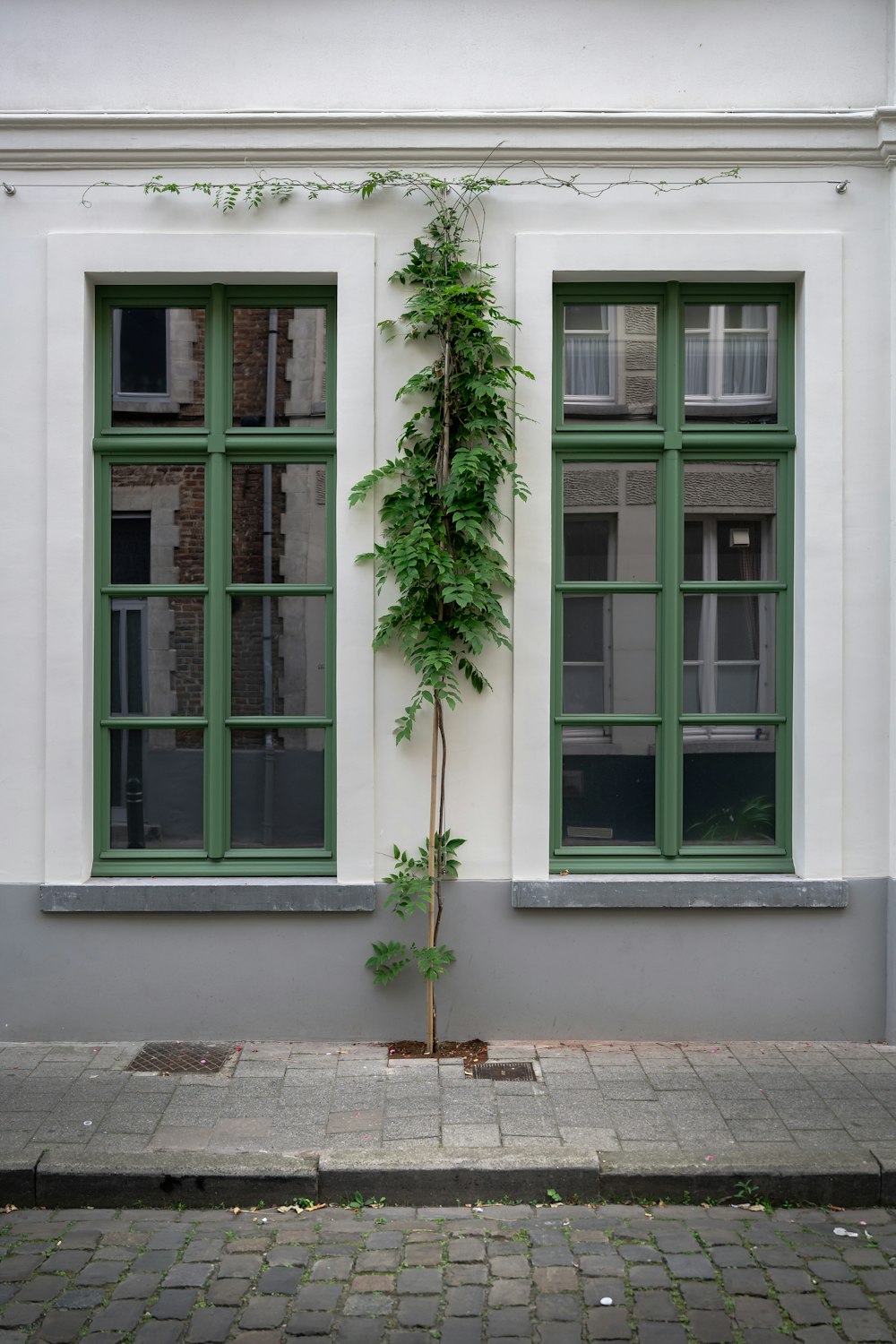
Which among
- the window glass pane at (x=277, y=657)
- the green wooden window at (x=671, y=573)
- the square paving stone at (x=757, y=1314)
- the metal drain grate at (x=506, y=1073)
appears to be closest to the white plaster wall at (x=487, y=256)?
the green wooden window at (x=671, y=573)

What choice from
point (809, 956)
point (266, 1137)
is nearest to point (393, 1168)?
point (266, 1137)

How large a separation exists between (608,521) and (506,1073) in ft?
9.46

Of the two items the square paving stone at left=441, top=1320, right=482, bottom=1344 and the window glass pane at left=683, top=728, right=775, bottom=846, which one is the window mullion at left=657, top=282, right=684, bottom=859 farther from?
the square paving stone at left=441, top=1320, right=482, bottom=1344

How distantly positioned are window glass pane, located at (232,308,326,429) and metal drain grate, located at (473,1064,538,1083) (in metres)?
3.43

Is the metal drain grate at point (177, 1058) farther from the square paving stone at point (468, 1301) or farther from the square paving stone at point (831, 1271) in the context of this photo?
the square paving stone at point (831, 1271)

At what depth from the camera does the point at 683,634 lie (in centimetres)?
613

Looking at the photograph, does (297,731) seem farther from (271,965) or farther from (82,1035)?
(82,1035)

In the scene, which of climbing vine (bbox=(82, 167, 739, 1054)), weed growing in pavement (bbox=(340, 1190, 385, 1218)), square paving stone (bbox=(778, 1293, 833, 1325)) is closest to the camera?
square paving stone (bbox=(778, 1293, 833, 1325))

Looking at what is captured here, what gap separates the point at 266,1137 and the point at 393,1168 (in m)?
0.63

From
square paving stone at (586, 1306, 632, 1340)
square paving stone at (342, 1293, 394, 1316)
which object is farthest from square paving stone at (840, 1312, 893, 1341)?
square paving stone at (342, 1293, 394, 1316)

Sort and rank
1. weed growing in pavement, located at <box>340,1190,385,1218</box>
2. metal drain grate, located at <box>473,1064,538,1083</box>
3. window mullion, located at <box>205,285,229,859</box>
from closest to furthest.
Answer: weed growing in pavement, located at <box>340,1190,385,1218</box> → metal drain grate, located at <box>473,1064,538,1083</box> → window mullion, located at <box>205,285,229,859</box>

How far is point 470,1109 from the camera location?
16.3 feet

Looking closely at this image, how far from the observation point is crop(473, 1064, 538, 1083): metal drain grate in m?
5.31

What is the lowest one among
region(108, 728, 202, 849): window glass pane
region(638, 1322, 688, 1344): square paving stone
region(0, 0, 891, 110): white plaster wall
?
region(638, 1322, 688, 1344): square paving stone
